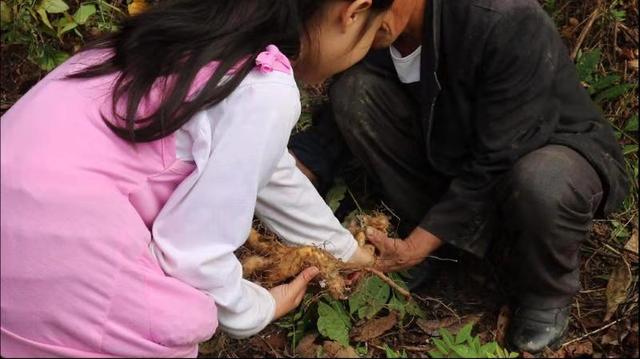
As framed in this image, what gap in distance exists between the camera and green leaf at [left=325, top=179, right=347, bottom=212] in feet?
7.97

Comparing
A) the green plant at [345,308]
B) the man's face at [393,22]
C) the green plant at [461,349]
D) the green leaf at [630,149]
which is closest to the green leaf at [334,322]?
the green plant at [345,308]

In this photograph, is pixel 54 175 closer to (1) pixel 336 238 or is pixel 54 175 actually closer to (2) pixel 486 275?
(1) pixel 336 238

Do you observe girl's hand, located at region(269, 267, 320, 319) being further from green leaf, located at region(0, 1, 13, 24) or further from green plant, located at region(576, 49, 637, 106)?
green leaf, located at region(0, 1, 13, 24)

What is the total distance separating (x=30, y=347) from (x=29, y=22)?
150 centimetres

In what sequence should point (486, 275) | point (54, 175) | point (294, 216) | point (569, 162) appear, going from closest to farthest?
point (54, 175)
point (294, 216)
point (569, 162)
point (486, 275)

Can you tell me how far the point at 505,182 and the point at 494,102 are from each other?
0.21 metres

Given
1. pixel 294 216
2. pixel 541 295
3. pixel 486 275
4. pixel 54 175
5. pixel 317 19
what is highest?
pixel 317 19

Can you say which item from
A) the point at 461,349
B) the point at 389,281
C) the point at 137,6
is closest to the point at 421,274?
the point at 389,281

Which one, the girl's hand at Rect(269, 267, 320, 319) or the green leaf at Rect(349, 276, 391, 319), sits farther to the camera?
the green leaf at Rect(349, 276, 391, 319)

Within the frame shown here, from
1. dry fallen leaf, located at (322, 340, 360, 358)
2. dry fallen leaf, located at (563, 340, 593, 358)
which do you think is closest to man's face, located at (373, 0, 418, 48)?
dry fallen leaf, located at (322, 340, 360, 358)

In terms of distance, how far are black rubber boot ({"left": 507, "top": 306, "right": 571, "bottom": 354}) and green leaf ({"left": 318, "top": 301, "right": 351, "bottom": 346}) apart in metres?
0.50

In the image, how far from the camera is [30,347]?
1.48 meters

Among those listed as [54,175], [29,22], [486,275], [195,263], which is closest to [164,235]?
[195,263]

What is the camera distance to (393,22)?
1.78 metres
